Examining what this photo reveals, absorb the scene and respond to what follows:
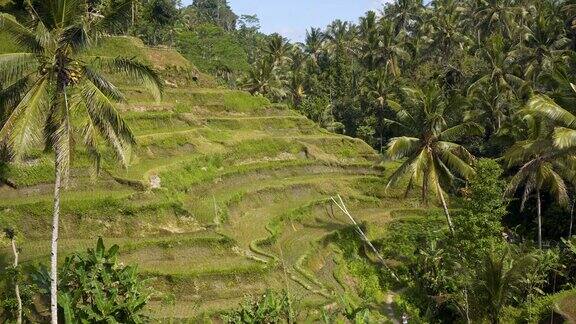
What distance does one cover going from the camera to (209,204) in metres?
25.0

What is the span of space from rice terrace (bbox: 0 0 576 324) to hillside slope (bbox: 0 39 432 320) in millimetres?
88

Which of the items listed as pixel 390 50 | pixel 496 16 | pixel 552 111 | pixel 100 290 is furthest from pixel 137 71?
pixel 496 16

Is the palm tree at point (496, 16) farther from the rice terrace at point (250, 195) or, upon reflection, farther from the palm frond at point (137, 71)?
the palm frond at point (137, 71)

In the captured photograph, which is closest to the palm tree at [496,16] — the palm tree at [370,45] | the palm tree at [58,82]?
the palm tree at [370,45]

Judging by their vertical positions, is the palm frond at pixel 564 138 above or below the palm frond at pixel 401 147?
above

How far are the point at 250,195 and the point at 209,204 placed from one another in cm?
365

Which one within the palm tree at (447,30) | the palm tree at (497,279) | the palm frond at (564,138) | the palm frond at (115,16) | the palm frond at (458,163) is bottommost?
the palm tree at (497,279)

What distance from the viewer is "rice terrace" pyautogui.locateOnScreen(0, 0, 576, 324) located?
13010 mm

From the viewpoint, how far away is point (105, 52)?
35719mm

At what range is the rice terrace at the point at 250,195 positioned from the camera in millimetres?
13010

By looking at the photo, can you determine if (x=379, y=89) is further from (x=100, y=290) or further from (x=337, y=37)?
(x=100, y=290)

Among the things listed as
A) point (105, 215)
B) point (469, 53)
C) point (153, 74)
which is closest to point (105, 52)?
point (105, 215)

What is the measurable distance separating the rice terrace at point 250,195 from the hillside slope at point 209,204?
3.5 inches

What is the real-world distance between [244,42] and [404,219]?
73.6 meters
